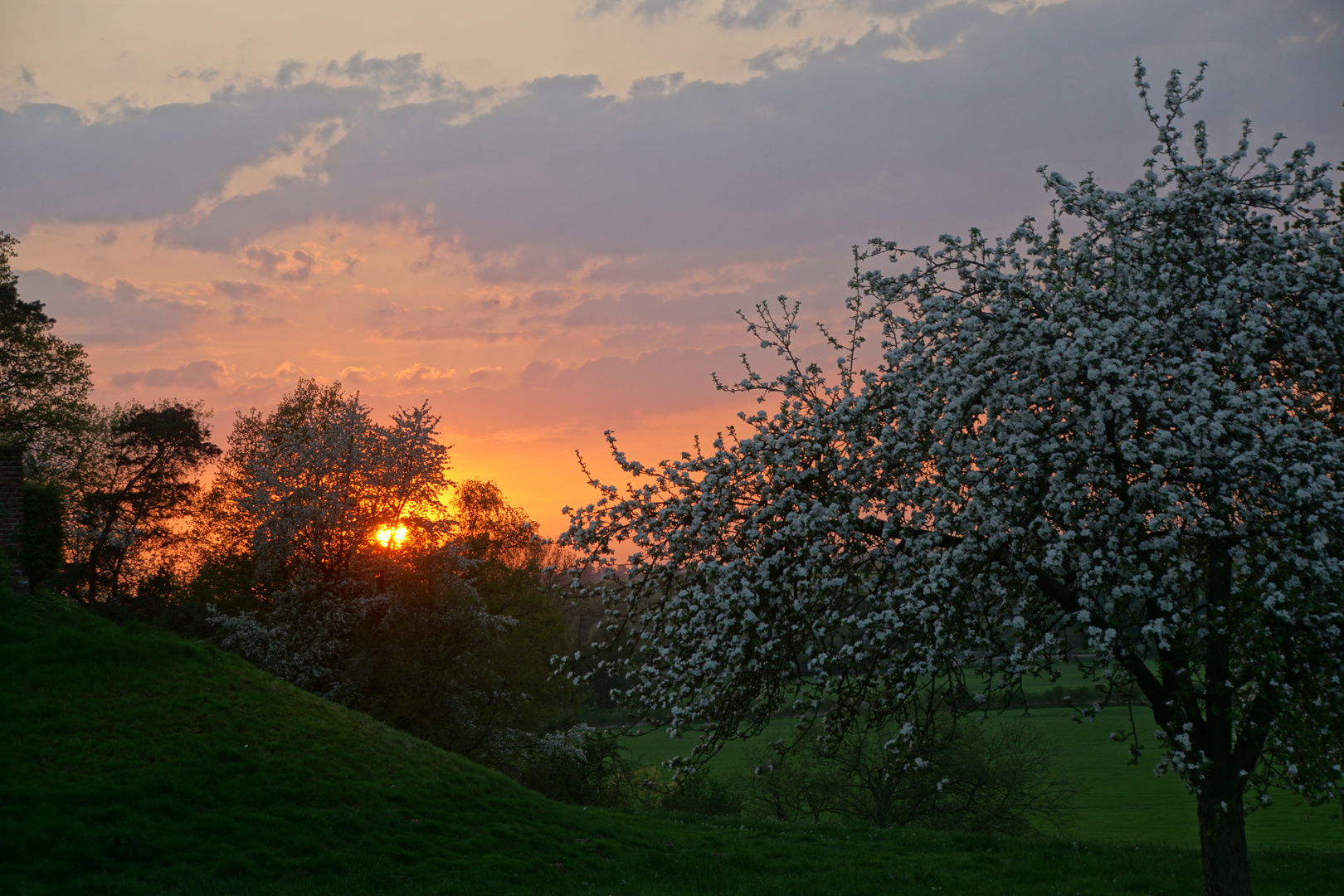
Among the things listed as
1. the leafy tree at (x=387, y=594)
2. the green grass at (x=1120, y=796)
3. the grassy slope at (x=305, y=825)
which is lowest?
the green grass at (x=1120, y=796)

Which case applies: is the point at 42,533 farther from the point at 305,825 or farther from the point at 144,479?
the point at 144,479

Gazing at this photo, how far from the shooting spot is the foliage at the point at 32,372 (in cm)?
4944

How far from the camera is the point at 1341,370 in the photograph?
12.4 meters

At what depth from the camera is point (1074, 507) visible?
37.6 ft

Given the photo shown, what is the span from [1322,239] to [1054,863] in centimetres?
1827

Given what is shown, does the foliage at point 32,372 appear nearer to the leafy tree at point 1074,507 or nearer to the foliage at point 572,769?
the foliage at point 572,769

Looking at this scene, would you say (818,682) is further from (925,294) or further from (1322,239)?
(1322,239)

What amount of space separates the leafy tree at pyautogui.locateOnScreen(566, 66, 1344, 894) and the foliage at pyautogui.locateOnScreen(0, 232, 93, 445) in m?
49.7

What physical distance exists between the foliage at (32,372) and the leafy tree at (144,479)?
567cm

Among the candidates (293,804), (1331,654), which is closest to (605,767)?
(293,804)

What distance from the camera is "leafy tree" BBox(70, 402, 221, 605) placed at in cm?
5553

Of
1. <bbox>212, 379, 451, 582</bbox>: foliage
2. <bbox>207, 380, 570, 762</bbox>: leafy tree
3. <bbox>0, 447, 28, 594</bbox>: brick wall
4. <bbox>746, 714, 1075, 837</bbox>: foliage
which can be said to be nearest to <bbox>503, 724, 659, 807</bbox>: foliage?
<bbox>207, 380, 570, 762</bbox>: leafy tree

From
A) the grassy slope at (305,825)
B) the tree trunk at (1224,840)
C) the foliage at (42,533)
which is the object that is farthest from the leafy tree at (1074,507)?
the foliage at (42,533)

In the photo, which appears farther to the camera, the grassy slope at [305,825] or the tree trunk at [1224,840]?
the grassy slope at [305,825]
